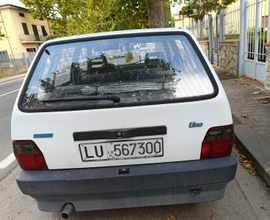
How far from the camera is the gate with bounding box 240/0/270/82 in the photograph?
6438mm

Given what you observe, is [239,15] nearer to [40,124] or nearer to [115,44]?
[115,44]

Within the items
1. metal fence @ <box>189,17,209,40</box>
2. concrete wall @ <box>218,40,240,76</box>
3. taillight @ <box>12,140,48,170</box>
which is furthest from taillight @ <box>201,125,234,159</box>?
metal fence @ <box>189,17,209,40</box>

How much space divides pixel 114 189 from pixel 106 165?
195mm

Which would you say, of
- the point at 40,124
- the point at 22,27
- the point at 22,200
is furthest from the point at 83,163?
the point at 22,27

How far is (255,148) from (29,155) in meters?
2.78

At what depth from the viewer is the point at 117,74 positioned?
6.68 ft

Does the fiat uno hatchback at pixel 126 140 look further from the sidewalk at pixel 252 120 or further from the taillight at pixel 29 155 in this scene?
the sidewalk at pixel 252 120

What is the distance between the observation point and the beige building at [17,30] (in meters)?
35.1

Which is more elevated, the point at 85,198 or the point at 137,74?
the point at 137,74

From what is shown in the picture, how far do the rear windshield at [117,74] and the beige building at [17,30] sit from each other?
1420 inches

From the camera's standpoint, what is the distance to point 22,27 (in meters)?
38.0

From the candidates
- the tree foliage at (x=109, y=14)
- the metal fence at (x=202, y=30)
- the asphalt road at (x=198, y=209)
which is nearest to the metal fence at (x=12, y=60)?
the tree foliage at (x=109, y=14)

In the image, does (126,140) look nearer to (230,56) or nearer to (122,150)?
(122,150)

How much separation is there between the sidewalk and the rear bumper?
1.22 metres
